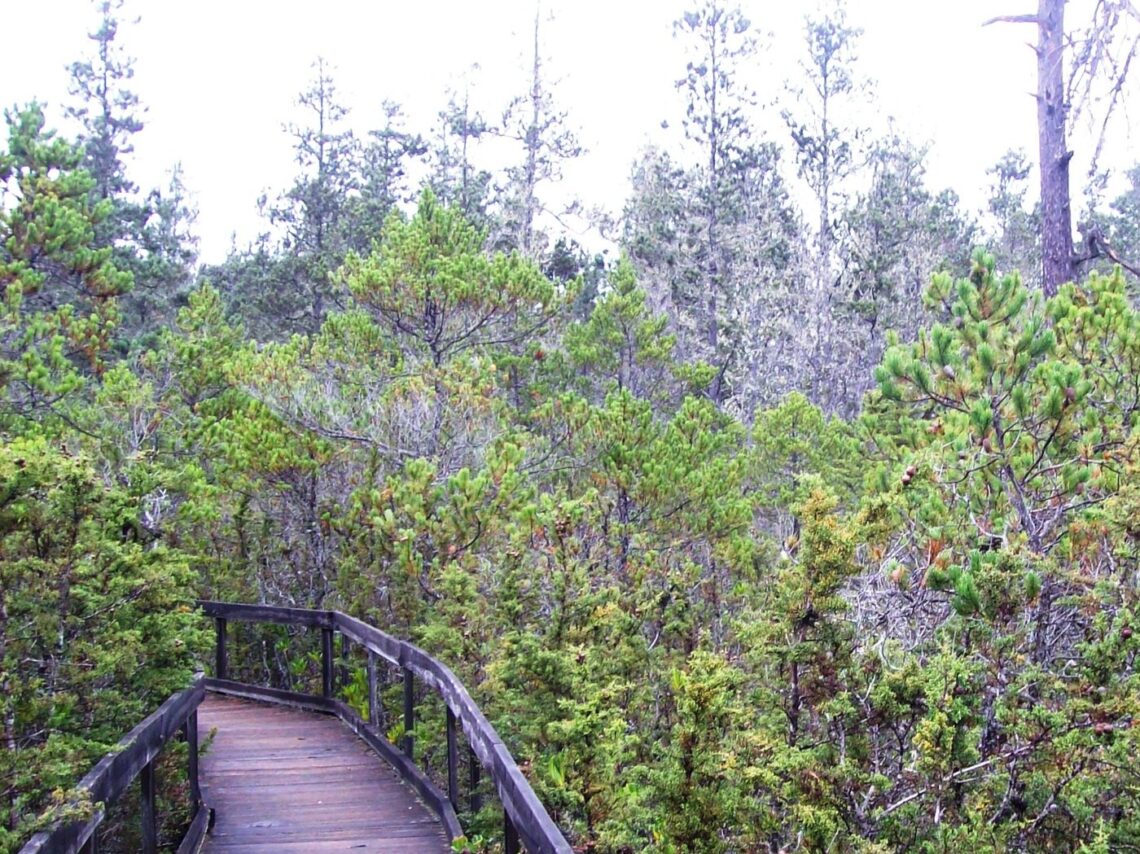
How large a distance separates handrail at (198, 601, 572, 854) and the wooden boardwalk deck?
0.47ft

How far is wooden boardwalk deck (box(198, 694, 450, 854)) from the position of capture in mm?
5915

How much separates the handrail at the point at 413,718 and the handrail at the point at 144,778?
1294mm

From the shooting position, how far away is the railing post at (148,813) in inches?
189

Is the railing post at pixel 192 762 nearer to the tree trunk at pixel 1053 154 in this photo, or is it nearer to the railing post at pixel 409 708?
the railing post at pixel 409 708

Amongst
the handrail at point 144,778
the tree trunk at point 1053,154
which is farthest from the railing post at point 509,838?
the tree trunk at point 1053,154

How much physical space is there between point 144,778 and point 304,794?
221cm

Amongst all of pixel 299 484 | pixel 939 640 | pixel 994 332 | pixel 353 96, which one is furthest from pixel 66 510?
pixel 353 96

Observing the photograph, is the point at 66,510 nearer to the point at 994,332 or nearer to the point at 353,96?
the point at 994,332

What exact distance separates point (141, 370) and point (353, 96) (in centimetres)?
2083

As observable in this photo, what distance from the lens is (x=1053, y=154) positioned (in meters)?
10.9


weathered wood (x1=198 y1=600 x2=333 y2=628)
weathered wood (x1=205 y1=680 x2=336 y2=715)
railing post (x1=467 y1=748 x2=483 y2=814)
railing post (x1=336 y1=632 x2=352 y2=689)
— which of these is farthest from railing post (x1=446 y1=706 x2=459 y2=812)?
railing post (x1=336 y1=632 x2=352 y2=689)

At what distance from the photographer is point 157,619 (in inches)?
236

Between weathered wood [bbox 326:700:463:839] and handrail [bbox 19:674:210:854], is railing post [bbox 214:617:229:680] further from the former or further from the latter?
handrail [bbox 19:674:210:854]

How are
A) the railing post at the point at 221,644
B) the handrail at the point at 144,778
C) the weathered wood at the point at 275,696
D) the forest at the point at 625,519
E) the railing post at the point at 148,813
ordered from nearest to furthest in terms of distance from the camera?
1. the handrail at the point at 144,778
2. the forest at the point at 625,519
3. the railing post at the point at 148,813
4. the weathered wood at the point at 275,696
5. the railing post at the point at 221,644
